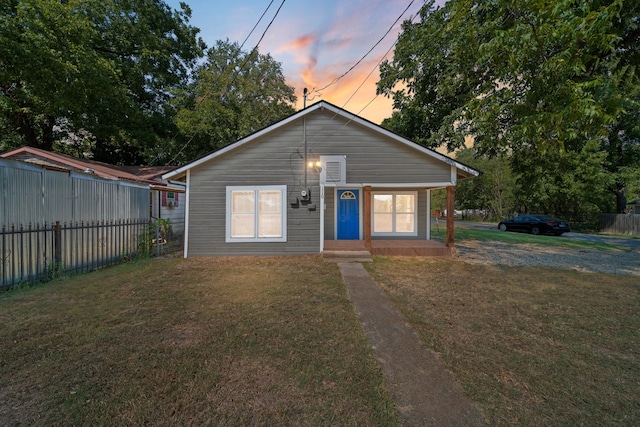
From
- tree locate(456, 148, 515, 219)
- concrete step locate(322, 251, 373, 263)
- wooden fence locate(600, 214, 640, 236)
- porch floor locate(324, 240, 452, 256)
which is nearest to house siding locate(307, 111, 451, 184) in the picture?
porch floor locate(324, 240, 452, 256)

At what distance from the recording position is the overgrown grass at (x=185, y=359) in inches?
84.8

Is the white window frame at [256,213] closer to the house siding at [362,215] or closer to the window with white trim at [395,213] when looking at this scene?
the house siding at [362,215]

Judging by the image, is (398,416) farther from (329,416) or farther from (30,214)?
(30,214)

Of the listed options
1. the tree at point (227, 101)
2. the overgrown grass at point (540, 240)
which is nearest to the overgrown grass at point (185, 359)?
the overgrown grass at point (540, 240)

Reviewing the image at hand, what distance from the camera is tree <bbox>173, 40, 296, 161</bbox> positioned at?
18.7 metres

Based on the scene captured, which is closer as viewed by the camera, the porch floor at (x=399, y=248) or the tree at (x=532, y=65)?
the tree at (x=532, y=65)

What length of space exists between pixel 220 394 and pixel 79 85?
15.7 metres

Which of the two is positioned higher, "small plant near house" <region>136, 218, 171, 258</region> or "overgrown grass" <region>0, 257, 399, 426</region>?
"small plant near house" <region>136, 218, 171, 258</region>

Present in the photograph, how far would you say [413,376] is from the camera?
2648 millimetres

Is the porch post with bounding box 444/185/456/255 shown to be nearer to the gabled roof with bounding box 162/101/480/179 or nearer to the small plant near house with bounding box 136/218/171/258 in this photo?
the gabled roof with bounding box 162/101/480/179

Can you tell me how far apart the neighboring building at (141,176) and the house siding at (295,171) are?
9.01 ft

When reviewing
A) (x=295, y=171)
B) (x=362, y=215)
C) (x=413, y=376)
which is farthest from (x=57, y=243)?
(x=362, y=215)

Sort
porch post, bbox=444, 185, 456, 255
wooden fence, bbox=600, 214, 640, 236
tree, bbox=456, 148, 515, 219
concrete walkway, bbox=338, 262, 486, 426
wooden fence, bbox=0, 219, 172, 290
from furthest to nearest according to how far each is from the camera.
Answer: tree, bbox=456, 148, 515, 219, wooden fence, bbox=600, 214, 640, 236, porch post, bbox=444, 185, 456, 255, wooden fence, bbox=0, 219, 172, 290, concrete walkway, bbox=338, 262, 486, 426

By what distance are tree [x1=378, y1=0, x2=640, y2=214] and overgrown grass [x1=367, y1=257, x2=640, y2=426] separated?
115 inches
